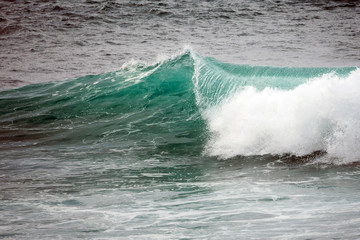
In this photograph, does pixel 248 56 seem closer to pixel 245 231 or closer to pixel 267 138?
pixel 267 138

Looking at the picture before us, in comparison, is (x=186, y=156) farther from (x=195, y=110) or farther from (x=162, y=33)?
(x=162, y=33)

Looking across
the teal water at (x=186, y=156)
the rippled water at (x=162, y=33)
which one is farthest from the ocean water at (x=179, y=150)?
the rippled water at (x=162, y=33)

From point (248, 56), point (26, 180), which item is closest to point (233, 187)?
point (26, 180)

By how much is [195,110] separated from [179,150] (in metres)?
1.85

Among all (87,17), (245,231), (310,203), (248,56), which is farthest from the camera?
(87,17)

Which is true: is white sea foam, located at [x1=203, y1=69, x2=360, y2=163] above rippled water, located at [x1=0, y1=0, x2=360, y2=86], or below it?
below

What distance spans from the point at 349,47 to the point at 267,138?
11.5 m

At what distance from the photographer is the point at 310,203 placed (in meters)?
4.39

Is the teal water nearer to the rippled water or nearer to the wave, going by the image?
the wave

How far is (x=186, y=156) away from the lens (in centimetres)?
651

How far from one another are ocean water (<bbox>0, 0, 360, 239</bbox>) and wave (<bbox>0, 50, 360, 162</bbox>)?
0.9 inches

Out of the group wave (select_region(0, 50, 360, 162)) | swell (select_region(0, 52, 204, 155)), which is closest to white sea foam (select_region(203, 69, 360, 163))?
wave (select_region(0, 50, 360, 162))

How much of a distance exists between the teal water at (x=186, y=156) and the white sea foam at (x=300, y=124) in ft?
0.05

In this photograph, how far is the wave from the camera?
6.27m
